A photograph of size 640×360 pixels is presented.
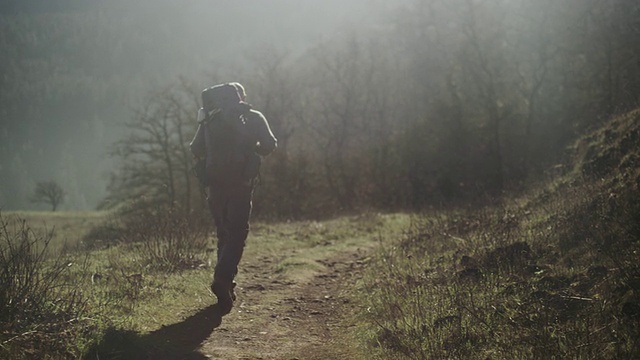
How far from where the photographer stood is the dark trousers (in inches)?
230

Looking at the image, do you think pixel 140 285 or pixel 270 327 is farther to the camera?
pixel 140 285

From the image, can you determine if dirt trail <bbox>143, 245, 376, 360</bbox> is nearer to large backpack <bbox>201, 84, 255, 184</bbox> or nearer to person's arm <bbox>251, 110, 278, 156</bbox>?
large backpack <bbox>201, 84, 255, 184</bbox>

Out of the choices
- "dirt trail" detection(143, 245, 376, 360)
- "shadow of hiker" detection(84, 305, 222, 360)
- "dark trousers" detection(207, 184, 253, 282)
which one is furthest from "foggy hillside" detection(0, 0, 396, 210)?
"shadow of hiker" detection(84, 305, 222, 360)

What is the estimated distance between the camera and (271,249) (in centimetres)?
1133

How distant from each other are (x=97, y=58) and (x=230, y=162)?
43.2 meters

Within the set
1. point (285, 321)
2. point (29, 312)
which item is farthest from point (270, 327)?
point (29, 312)

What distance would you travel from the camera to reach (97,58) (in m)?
43.9

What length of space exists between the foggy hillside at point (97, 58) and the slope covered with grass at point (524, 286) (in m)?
12.3

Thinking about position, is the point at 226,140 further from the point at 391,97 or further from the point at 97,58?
the point at 97,58

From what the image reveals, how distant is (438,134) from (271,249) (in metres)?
26.1

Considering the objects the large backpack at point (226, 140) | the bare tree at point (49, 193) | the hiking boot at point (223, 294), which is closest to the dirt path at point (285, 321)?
the hiking boot at point (223, 294)

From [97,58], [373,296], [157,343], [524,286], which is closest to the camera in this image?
[157,343]

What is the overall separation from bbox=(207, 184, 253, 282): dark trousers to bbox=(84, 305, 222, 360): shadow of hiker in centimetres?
74

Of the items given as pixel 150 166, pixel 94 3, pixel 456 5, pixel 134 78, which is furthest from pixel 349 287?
pixel 134 78
